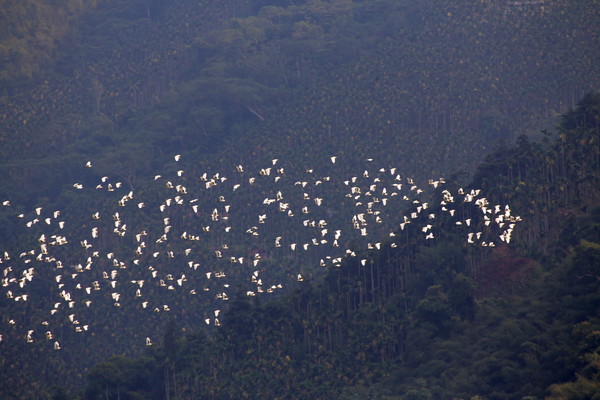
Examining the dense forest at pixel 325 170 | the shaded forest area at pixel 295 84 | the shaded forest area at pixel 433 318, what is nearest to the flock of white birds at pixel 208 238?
the dense forest at pixel 325 170

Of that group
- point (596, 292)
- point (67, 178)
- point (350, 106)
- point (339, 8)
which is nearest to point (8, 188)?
point (67, 178)

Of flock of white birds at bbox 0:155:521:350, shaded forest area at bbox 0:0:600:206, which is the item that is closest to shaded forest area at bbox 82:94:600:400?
flock of white birds at bbox 0:155:521:350

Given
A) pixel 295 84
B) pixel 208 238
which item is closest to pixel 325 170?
pixel 208 238

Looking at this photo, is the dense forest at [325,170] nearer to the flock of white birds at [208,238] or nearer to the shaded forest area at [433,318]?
the shaded forest area at [433,318]

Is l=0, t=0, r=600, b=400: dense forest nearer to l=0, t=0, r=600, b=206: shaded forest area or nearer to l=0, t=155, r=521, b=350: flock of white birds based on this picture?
l=0, t=0, r=600, b=206: shaded forest area

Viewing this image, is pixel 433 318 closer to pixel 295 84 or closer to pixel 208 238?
pixel 208 238

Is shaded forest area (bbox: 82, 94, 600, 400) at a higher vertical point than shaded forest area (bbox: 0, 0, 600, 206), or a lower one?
lower
